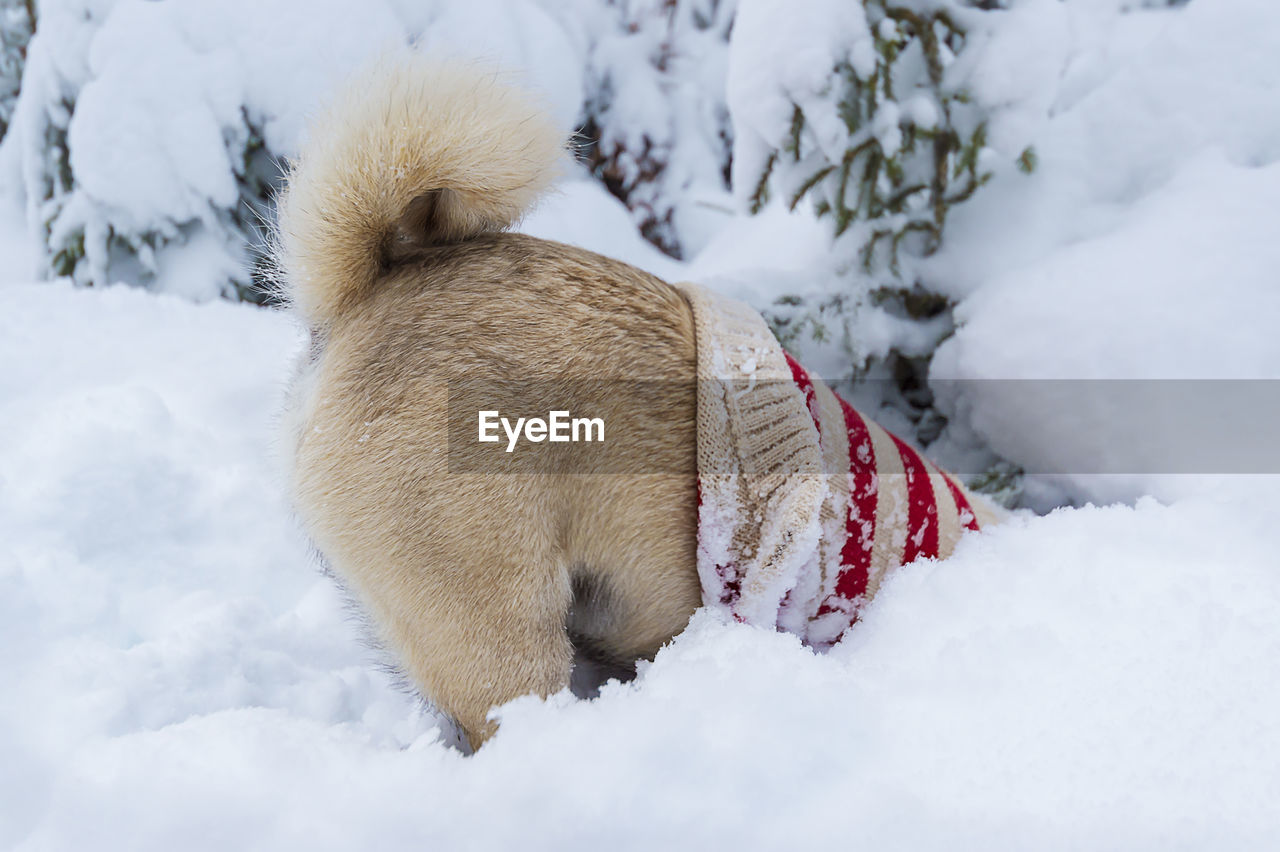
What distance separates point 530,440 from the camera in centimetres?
110

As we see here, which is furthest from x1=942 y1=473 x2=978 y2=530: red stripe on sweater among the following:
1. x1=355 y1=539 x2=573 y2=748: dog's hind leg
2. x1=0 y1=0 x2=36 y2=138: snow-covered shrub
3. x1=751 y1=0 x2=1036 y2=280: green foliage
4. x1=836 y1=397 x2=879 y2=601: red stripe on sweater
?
x1=0 y1=0 x2=36 y2=138: snow-covered shrub

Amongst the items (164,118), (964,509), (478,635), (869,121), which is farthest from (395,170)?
(164,118)

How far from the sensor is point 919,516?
4.37ft

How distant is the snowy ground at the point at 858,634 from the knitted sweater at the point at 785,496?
8 centimetres

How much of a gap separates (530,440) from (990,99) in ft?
5.75

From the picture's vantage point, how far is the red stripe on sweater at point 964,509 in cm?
145

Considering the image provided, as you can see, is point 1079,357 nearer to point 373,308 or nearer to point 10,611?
point 373,308

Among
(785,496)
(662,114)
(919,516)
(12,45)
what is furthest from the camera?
(662,114)

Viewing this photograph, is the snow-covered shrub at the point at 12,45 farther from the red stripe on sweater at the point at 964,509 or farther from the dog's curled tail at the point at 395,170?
the red stripe on sweater at the point at 964,509

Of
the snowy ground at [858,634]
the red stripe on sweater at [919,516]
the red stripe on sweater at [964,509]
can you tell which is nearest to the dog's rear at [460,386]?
the snowy ground at [858,634]

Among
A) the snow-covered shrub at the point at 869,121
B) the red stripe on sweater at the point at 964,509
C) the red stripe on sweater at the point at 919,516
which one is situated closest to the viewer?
the red stripe on sweater at the point at 919,516

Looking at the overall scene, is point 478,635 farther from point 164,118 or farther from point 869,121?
point 164,118

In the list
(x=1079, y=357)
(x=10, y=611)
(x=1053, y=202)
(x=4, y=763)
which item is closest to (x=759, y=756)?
(x=4, y=763)

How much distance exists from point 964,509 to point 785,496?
51 cm
